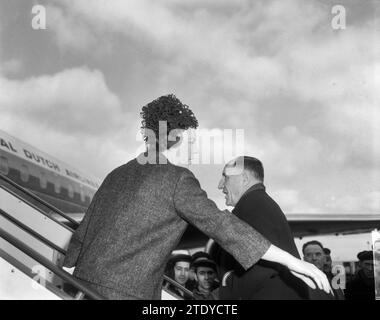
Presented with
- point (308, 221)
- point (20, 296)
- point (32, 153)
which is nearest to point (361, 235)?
point (308, 221)

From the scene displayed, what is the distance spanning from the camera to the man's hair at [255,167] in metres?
2.35

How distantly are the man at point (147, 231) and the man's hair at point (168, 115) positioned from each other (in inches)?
7.1

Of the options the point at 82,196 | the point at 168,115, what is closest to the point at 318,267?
the point at 168,115

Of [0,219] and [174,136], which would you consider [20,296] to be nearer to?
[174,136]

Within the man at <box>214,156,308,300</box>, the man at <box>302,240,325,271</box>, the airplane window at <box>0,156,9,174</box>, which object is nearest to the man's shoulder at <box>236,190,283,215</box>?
the man at <box>214,156,308,300</box>

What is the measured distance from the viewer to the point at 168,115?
1856 millimetres

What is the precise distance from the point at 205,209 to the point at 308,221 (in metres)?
9.17

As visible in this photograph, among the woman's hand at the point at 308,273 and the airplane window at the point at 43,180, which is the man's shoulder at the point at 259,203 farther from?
the airplane window at the point at 43,180

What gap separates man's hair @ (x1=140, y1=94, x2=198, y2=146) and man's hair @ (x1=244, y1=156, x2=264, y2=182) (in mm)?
538

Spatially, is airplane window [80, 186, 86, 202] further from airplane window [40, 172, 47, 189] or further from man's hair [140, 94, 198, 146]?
man's hair [140, 94, 198, 146]

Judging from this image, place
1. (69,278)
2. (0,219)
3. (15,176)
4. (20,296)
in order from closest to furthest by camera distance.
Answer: (69,278) < (20,296) < (0,219) < (15,176)

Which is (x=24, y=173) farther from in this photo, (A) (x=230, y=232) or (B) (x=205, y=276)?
(A) (x=230, y=232)
